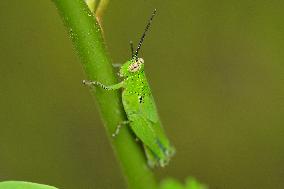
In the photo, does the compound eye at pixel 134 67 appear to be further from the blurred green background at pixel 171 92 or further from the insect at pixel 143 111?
the blurred green background at pixel 171 92

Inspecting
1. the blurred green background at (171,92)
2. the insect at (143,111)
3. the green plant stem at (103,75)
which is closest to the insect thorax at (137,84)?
the insect at (143,111)

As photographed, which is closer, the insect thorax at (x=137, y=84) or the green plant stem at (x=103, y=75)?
the green plant stem at (x=103, y=75)

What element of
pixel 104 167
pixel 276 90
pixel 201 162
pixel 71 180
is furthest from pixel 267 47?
pixel 71 180

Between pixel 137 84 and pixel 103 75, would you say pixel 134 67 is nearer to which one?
pixel 137 84

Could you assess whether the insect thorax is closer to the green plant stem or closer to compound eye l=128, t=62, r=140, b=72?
compound eye l=128, t=62, r=140, b=72

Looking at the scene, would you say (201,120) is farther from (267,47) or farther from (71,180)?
(71,180)

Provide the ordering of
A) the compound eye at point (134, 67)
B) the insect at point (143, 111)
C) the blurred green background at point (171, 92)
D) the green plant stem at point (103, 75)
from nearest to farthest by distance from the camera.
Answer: the green plant stem at point (103, 75) → the insect at point (143, 111) → the compound eye at point (134, 67) → the blurred green background at point (171, 92)

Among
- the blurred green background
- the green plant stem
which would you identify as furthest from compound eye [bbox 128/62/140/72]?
the blurred green background
